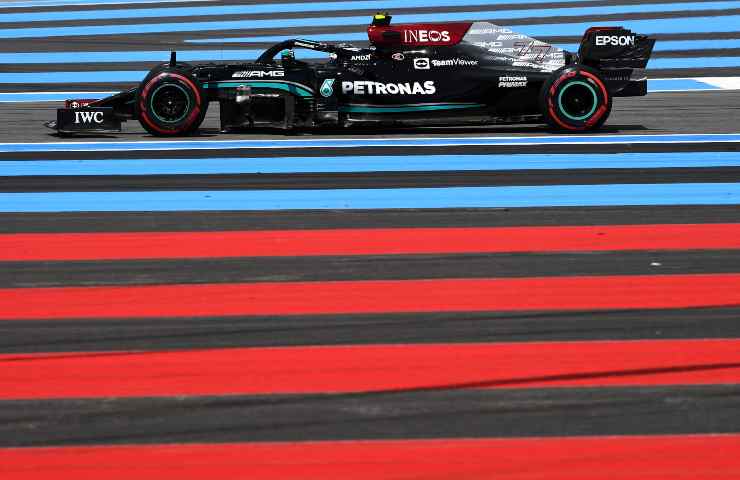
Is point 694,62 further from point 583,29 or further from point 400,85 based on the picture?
point 400,85

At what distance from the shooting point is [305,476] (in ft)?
14.4

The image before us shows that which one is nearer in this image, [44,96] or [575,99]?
[575,99]

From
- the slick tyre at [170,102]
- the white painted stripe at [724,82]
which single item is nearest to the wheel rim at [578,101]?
the slick tyre at [170,102]

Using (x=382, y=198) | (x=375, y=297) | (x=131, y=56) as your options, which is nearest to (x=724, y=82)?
(x=382, y=198)

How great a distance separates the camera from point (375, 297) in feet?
21.0

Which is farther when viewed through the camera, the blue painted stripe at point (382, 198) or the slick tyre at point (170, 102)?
the slick tyre at point (170, 102)

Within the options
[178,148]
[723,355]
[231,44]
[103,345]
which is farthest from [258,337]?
[231,44]

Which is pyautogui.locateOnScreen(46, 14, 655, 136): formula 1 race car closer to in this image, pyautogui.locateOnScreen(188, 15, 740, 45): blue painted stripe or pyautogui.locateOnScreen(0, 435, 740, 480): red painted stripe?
pyautogui.locateOnScreen(188, 15, 740, 45): blue painted stripe

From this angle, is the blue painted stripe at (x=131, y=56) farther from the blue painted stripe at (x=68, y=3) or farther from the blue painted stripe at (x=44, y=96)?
the blue painted stripe at (x=68, y=3)

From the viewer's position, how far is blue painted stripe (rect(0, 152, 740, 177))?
387 inches

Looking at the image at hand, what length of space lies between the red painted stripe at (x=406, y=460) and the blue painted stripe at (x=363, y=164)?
5.27 meters

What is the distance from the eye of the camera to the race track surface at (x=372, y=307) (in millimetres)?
4629

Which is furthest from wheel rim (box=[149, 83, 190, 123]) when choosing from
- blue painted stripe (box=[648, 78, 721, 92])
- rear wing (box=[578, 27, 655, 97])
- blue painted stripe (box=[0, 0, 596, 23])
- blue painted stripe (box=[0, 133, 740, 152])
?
blue painted stripe (box=[0, 0, 596, 23])

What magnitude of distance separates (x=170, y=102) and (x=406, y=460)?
7407mm
